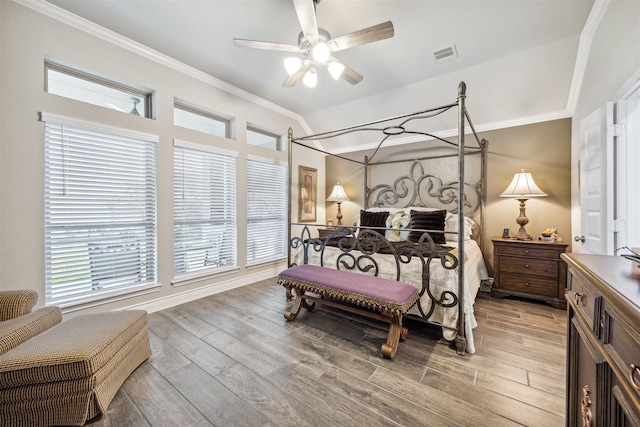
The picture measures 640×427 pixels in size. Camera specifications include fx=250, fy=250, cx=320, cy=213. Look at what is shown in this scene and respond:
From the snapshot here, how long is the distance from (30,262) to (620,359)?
350 centimetres

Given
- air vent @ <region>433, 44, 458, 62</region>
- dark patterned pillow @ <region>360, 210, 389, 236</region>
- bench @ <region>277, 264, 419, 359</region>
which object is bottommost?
bench @ <region>277, 264, 419, 359</region>

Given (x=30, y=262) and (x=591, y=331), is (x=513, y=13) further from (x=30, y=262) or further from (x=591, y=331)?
(x=30, y=262)

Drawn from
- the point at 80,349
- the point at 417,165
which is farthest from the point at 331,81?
the point at 80,349

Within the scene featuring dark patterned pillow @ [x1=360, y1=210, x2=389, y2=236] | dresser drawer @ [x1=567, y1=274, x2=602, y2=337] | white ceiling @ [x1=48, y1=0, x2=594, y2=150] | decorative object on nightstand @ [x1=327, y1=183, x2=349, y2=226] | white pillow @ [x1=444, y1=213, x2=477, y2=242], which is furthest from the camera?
decorative object on nightstand @ [x1=327, y1=183, x2=349, y2=226]

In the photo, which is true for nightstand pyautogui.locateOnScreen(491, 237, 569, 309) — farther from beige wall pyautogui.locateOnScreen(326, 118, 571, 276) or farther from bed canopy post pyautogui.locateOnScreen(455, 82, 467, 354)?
bed canopy post pyautogui.locateOnScreen(455, 82, 467, 354)

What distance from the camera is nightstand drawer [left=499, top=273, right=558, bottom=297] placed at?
9.46 feet

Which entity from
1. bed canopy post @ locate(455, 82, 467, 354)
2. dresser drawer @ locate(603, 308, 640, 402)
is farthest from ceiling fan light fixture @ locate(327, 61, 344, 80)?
dresser drawer @ locate(603, 308, 640, 402)

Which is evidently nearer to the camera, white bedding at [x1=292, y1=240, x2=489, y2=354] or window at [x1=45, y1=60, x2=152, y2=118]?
white bedding at [x1=292, y1=240, x2=489, y2=354]

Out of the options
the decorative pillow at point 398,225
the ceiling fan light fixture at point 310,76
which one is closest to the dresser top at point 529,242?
the decorative pillow at point 398,225

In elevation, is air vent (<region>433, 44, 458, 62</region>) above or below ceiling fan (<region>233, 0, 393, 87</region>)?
above

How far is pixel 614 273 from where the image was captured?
2.50ft

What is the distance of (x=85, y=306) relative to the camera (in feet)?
7.80

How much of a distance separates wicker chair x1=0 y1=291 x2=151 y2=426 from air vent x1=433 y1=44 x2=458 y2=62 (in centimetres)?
381

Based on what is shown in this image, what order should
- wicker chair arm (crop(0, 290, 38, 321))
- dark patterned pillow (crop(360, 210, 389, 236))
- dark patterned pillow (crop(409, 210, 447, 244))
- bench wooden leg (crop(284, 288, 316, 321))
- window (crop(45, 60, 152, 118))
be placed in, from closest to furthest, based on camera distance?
1. wicker chair arm (crop(0, 290, 38, 321))
2. window (crop(45, 60, 152, 118))
3. bench wooden leg (crop(284, 288, 316, 321))
4. dark patterned pillow (crop(409, 210, 447, 244))
5. dark patterned pillow (crop(360, 210, 389, 236))
